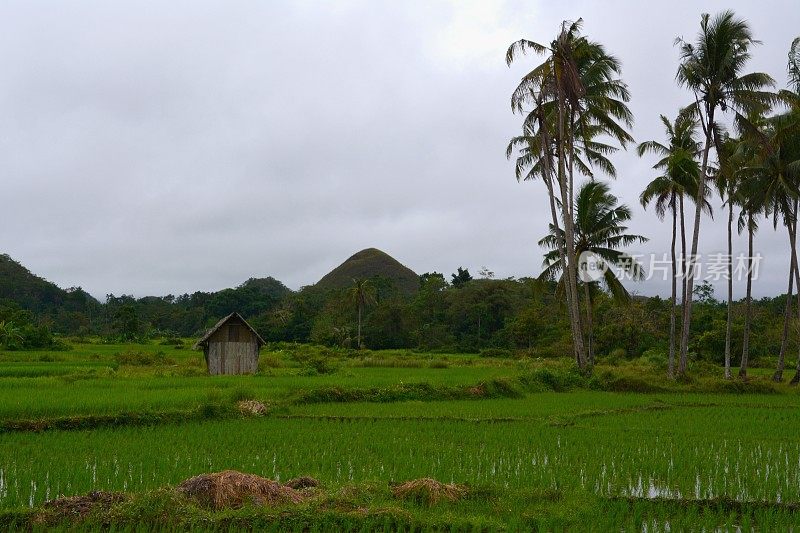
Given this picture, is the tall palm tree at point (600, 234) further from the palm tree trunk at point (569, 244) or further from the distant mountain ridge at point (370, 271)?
the distant mountain ridge at point (370, 271)

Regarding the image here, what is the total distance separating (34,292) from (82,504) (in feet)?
202

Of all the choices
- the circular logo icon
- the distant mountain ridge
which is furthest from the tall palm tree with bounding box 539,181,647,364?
the distant mountain ridge

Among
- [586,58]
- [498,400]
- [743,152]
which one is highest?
[586,58]

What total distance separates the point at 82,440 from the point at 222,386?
639cm

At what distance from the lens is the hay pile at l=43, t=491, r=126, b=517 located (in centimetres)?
480

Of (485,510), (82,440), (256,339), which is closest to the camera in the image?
(485,510)

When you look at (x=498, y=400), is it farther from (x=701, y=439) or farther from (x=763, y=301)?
(x=763, y=301)

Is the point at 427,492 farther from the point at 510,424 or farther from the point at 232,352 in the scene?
the point at 232,352

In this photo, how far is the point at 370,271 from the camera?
88.7 meters

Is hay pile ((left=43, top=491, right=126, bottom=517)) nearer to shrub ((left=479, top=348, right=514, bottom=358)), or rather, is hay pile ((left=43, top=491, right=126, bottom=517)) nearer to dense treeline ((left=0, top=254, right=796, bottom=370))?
dense treeline ((left=0, top=254, right=796, bottom=370))

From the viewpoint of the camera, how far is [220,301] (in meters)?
57.8

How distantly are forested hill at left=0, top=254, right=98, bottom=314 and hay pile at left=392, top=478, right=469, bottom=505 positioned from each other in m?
59.0

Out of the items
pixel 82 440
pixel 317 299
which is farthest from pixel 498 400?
pixel 317 299

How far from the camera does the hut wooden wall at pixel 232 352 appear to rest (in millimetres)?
20078
